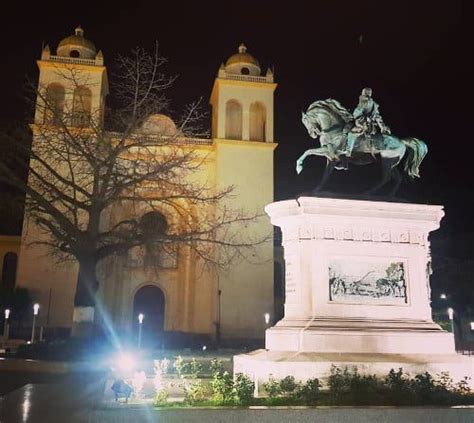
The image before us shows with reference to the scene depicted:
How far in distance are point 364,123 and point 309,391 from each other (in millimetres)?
5875

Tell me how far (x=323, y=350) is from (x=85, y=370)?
977cm

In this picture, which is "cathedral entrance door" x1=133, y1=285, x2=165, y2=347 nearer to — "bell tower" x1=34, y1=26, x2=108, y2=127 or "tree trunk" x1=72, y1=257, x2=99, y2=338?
"bell tower" x1=34, y1=26, x2=108, y2=127

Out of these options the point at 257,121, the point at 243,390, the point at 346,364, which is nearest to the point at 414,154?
the point at 346,364

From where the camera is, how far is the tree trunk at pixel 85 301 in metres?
18.1

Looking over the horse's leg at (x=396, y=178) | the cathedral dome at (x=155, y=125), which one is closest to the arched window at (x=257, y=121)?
the cathedral dome at (x=155, y=125)

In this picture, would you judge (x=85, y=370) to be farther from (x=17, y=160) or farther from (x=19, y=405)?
(x=19, y=405)

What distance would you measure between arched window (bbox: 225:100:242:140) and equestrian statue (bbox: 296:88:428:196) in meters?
29.2

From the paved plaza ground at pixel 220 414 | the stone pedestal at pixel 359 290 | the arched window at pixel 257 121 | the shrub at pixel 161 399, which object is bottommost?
the paved plaza ground at pixel 220 414

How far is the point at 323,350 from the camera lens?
9.72 metres

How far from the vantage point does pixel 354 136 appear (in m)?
11.6

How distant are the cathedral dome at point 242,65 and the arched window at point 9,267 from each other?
2117 cm

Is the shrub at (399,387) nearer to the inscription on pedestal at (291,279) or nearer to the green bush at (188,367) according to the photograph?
the inscription on pedestal at (291,279)

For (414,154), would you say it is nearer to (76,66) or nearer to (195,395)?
(195,395)

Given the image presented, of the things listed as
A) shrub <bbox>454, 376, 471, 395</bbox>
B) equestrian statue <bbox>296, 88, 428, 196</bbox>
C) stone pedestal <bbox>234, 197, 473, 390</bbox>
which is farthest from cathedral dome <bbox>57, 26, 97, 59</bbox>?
shrub <bbox>454, 376, 471, 395</bbox>
